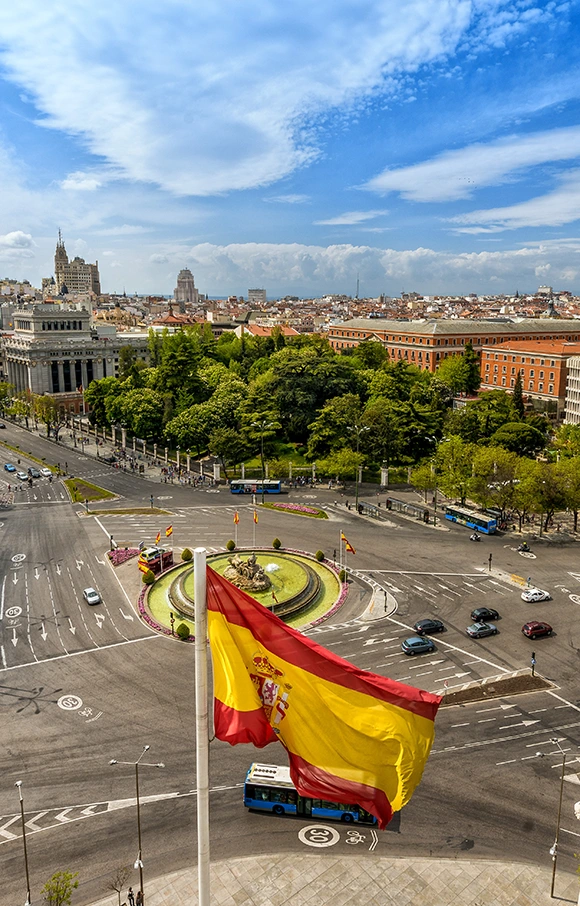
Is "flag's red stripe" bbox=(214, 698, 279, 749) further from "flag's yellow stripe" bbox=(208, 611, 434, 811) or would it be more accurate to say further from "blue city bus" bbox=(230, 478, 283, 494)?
"blue city bus" bbox=(230, 478, 283, 494)

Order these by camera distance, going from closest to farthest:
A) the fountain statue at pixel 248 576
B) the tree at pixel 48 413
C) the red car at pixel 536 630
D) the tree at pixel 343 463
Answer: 1. the red car at pixel 536 630
2. the fountain statue at pixel 248 576
3. the tree at pixel 343 463
4. the tree at pixel 48 413

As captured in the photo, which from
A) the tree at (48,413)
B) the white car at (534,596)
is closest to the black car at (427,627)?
the white car at (534,596)

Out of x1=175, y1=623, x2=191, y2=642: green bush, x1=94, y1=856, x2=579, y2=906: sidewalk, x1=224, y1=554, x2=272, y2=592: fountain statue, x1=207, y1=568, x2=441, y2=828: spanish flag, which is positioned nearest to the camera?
x1=207, y1=568, x2=441, y2=828: spanish flag

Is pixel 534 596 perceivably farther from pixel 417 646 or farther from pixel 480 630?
pixel 417 646

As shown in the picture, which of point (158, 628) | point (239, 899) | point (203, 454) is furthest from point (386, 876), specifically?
point (203, 454)

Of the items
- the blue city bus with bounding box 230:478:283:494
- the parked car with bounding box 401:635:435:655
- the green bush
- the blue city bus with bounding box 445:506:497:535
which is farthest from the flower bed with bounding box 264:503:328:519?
the parked car with bounding box 401:635:435:655

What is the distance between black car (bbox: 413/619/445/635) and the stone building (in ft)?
Result: 333

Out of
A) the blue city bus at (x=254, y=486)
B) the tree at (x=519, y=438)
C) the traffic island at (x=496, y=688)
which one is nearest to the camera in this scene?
the traffic island at (x=496, y=688)

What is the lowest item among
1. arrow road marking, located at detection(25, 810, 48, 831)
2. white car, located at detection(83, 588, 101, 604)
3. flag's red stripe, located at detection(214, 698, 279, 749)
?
arrow road marking, located at detection(25, 810, 48, 831)

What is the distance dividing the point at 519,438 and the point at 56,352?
92538 millimetres

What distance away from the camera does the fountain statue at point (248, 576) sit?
45.5 meters

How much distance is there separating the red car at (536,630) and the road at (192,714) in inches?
25.4

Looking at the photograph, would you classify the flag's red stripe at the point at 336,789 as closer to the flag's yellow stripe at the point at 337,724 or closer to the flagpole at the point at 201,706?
the flag's yellow stripe at the point at 337,724

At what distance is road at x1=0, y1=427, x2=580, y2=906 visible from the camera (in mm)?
24375
